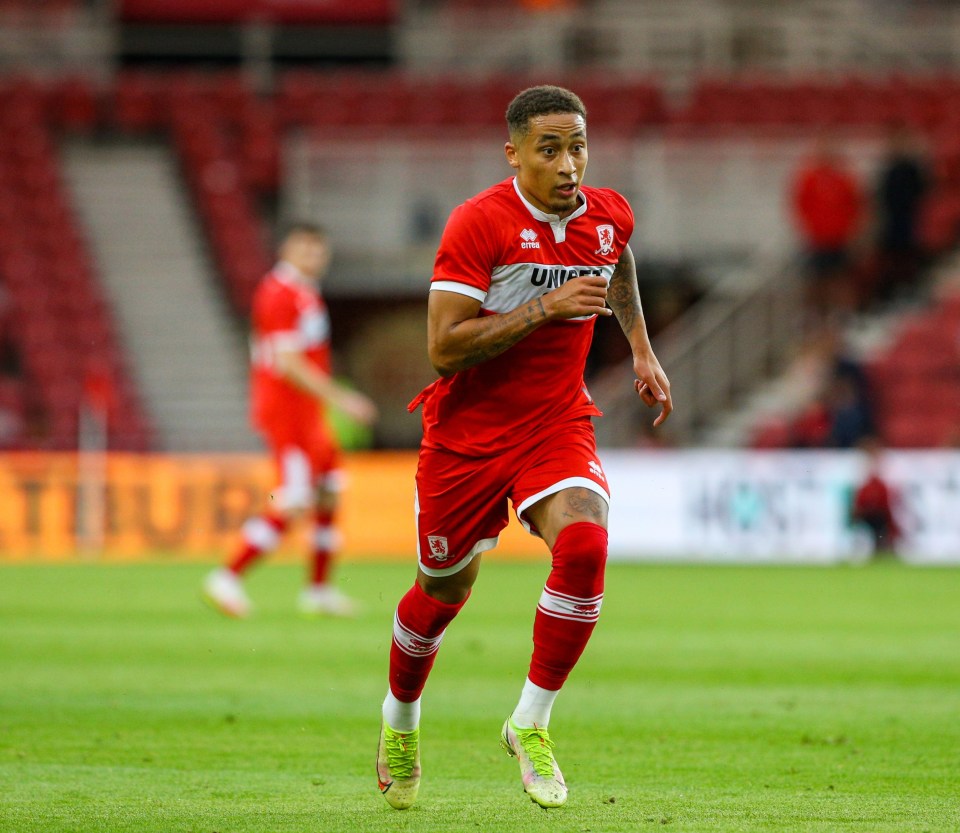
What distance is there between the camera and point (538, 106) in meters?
5.57

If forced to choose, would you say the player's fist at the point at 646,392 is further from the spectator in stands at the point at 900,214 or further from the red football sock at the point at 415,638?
the spectator in stands at the point at 900,214

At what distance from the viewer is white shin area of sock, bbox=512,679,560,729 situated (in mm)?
5438

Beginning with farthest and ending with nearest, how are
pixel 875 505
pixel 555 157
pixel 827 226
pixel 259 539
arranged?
pixel 827 226
pixel 875 505
pixel 259 539
pixel 555 157

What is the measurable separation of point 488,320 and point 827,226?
17008 millimetres

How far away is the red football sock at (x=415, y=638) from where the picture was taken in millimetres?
5785

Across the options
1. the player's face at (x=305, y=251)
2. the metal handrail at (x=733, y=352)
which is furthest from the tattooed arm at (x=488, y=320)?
the metal handrail at (x=733, y=352)

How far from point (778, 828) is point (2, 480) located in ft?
52.3

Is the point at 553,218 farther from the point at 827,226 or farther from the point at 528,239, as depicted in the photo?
the point at 827,226

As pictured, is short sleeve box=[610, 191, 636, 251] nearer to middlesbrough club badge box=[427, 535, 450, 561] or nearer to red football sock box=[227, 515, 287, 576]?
middlesbrough club badge box=[427, 535, 450, 561]

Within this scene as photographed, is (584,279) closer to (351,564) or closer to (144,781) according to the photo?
(144,781)

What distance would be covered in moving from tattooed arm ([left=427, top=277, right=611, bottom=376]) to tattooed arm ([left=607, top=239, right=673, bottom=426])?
1.83 ft

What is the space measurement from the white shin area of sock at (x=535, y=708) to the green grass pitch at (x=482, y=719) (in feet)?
0.90

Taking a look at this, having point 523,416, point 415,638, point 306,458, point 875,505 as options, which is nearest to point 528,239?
point 523,416

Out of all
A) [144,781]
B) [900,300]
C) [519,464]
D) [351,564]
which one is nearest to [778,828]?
[519,464]
